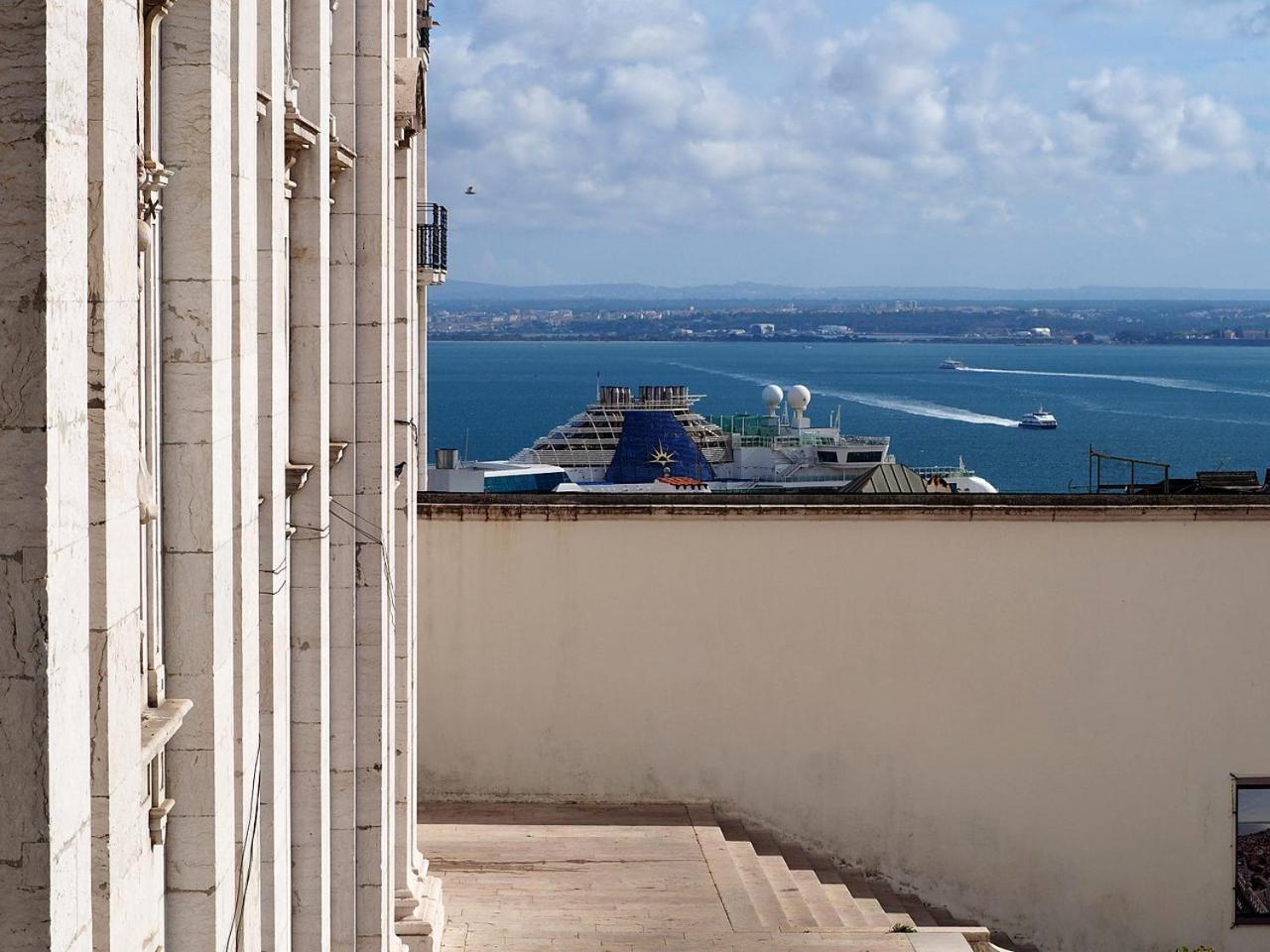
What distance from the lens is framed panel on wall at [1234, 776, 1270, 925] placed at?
55.2 ft

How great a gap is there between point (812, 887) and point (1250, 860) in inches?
185

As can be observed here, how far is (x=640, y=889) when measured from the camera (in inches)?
550

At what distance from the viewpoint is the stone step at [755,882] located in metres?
13.7

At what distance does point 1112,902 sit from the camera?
17016 millimetres

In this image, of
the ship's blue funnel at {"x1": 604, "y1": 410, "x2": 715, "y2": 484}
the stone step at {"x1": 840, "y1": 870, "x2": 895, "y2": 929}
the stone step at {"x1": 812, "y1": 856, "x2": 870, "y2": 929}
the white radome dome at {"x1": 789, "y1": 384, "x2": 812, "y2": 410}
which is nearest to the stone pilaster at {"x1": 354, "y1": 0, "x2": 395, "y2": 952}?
the stone step at {"x1": 812, "y1": 856, "x2": 870, "y2": 929}

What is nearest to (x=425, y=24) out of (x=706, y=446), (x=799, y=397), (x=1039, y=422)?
(x=799, y=397)

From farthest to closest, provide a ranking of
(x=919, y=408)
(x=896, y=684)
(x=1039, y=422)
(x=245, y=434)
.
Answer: (x=919, y=408) → (x=1039, y=422) → (x=896, y=684) → (x=245, y=434)

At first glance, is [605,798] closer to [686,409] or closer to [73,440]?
[73,440]

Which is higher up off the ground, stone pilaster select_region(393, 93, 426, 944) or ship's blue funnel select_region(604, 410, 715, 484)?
stone pilaster select_region(393, 93, 426, 944)

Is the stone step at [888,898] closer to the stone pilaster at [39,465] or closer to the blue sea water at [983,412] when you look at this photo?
the stone pilaster at [39,465]

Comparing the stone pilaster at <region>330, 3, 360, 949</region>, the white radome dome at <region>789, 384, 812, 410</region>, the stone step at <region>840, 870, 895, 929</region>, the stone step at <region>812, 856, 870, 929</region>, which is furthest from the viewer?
the white radome dome at <region>789, 384, 812, 410</region>

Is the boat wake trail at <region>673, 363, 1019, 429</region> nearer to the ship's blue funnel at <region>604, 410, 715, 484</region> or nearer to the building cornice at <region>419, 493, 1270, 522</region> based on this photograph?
the ship's blue funnel at <region>604, 410, 715, 484</region>

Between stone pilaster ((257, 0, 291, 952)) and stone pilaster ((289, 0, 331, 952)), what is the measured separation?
1.63ft

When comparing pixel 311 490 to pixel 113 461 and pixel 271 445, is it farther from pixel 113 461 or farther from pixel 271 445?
pixel 113 461
